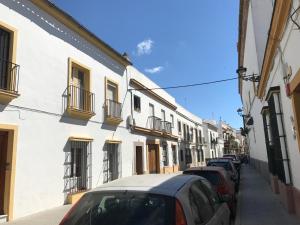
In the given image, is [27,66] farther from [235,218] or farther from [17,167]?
[235,218]

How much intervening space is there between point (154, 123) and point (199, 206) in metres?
18.4

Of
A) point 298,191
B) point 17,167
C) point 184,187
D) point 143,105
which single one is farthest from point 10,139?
point 143,105

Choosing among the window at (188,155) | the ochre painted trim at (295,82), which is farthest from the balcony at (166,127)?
the ochre painted trim at (295,82)

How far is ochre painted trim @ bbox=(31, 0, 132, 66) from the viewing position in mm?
11047

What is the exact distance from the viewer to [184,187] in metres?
3.60

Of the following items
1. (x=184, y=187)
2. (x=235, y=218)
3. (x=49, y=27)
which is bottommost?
(x=235, y=218)

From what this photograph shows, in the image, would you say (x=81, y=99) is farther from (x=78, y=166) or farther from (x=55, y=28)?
(x=55, y=28)

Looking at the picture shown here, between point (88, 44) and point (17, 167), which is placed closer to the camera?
point (17, 167)

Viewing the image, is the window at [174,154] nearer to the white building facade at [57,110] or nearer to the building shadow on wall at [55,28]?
the white building facade at [57,110]

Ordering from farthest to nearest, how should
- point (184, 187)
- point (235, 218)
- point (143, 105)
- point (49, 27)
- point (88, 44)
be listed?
point (143, 105) < point (88, 44) < point (49, 27) < point (235, 218) < point (184, 187)

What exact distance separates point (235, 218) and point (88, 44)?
933 cm

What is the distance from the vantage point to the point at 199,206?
12.2 ft

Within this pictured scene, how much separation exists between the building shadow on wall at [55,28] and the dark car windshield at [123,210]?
319 inches

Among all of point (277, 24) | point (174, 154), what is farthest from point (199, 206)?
point (174, 154)
